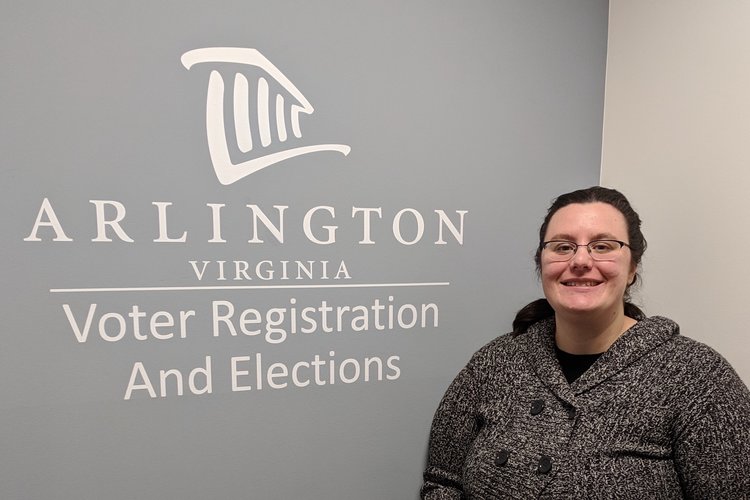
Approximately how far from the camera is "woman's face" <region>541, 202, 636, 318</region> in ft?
3.29

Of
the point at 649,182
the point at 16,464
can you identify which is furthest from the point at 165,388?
Answer: the point at 649,182

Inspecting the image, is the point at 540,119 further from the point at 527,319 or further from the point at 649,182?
the point at 527,319

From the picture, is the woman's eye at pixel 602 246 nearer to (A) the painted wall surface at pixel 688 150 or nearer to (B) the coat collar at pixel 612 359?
(B) the coat collar at pixel 612 359

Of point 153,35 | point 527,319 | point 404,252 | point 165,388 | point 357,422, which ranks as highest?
point 153,35

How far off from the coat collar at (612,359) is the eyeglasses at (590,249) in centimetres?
17

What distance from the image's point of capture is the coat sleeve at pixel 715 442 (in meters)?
0.90

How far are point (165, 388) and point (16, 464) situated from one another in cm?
32

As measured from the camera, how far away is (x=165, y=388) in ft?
3.58

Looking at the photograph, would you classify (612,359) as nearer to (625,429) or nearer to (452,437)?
(625,429)

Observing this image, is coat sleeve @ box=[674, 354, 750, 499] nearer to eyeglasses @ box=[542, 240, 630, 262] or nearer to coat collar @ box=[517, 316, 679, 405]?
coat collar @ box=[517, 316, 679, 405]

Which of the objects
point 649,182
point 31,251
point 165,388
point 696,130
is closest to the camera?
point 31,251

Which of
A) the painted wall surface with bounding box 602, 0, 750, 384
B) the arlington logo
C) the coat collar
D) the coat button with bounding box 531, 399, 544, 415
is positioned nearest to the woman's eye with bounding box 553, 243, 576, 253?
the coat collar

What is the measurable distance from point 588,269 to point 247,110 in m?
0.80

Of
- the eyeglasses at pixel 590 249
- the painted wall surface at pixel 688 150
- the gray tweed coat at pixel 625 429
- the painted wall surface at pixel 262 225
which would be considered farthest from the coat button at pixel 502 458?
the painted wall surface at pixel 688 150
